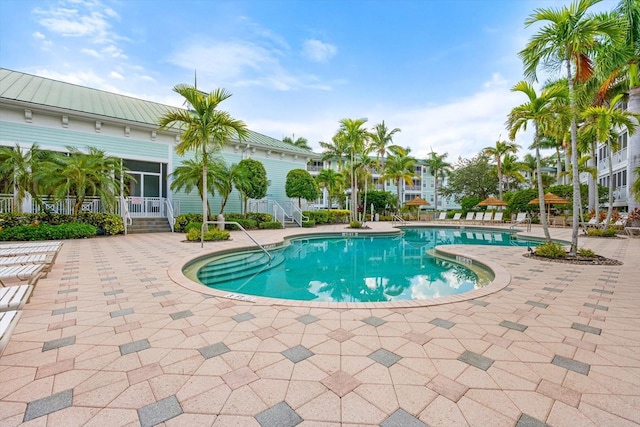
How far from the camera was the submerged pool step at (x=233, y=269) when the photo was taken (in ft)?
20.0

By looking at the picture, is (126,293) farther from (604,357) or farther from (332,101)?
(332,101)

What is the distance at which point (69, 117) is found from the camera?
1163 cm

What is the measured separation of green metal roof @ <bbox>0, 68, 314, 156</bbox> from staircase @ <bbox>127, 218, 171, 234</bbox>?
451 centimetres

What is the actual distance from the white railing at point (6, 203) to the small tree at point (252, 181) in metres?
8.21

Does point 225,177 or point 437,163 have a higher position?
point 437,163

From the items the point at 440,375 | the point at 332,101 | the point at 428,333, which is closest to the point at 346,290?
the point at 428,333

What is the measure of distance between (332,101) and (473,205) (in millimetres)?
19231

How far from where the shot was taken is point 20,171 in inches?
386

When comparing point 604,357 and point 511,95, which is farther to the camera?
point 511,95

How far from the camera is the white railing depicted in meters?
10.2

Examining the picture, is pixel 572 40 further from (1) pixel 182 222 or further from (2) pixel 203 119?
(1) pixel 182 222

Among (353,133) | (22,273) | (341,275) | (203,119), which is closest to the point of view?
(22,273)

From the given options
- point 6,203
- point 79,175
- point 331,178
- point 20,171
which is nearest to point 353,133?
point 331,178

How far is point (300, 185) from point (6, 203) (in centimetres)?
1248
